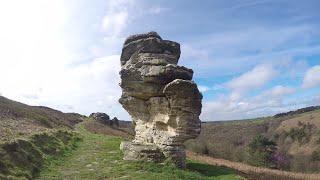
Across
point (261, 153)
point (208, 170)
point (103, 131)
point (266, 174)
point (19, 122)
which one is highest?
point (103, 131)

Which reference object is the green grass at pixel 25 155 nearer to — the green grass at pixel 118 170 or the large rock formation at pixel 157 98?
the green grass at pixel 118 170

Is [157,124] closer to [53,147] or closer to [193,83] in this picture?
[193,83]

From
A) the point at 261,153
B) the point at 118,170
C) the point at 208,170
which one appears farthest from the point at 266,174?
the point at 261,153

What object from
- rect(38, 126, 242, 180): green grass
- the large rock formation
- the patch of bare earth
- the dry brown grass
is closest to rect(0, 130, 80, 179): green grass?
rect(38, 126, 242, 180): green grass

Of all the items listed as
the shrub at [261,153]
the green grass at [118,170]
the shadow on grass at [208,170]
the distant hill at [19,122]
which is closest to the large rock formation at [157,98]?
the green grass at [118,170]

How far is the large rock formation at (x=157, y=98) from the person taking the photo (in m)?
28.9

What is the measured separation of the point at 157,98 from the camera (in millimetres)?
31203

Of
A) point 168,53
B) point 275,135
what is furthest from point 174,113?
point 275,135

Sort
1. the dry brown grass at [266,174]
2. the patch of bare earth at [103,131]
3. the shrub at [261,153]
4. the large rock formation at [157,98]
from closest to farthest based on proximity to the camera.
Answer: the large rock formation at [157,98], the dry brown grass at [266,174], the shrub at [261,153], the patch of bare earth at [103,131]

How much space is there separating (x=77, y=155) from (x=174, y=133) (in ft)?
32.5

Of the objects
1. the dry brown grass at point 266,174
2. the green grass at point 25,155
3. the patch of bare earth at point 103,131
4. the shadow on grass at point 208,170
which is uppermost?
the patch of bare earth at point 103,131

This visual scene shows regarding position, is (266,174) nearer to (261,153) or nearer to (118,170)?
(118,170)

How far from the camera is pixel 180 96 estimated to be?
2862 cm

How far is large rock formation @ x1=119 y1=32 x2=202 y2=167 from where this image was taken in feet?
94.7
